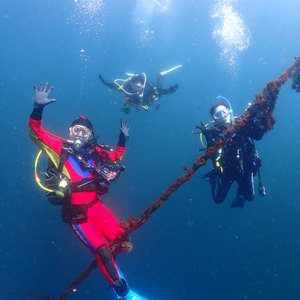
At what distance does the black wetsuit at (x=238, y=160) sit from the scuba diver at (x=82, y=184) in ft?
8.09

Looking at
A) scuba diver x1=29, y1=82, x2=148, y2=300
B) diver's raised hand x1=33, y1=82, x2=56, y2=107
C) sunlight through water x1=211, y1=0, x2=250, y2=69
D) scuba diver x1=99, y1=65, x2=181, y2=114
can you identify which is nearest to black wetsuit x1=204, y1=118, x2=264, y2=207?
scuba diver x1=29, y1=82, x2=148, y2=300

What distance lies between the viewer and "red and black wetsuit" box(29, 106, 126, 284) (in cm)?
424

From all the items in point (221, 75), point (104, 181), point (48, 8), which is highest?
point (48, 8)

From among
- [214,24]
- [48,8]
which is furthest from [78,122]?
[48,8]

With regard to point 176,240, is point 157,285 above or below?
below

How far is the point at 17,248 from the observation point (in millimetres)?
18391

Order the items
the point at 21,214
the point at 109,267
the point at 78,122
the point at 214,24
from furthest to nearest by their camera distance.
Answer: the point at 214,24, the point at 21,214, the point at 78,122, the point at 109,267

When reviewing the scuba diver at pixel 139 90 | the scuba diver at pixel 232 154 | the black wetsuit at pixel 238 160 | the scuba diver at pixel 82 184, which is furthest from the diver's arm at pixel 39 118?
the scuba diver at pixel 139 90

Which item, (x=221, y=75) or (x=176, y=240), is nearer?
(x=176, y=240)

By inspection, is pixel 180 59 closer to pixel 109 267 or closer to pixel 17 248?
pixel 17 248

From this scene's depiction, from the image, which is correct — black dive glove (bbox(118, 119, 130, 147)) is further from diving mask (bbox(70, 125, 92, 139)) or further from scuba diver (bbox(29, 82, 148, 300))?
diving mask (bbox(70, 125, 92, 139))

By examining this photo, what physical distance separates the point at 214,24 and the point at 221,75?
14369 mm

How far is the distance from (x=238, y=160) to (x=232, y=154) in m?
0.27

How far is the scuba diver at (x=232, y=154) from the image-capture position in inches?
200
